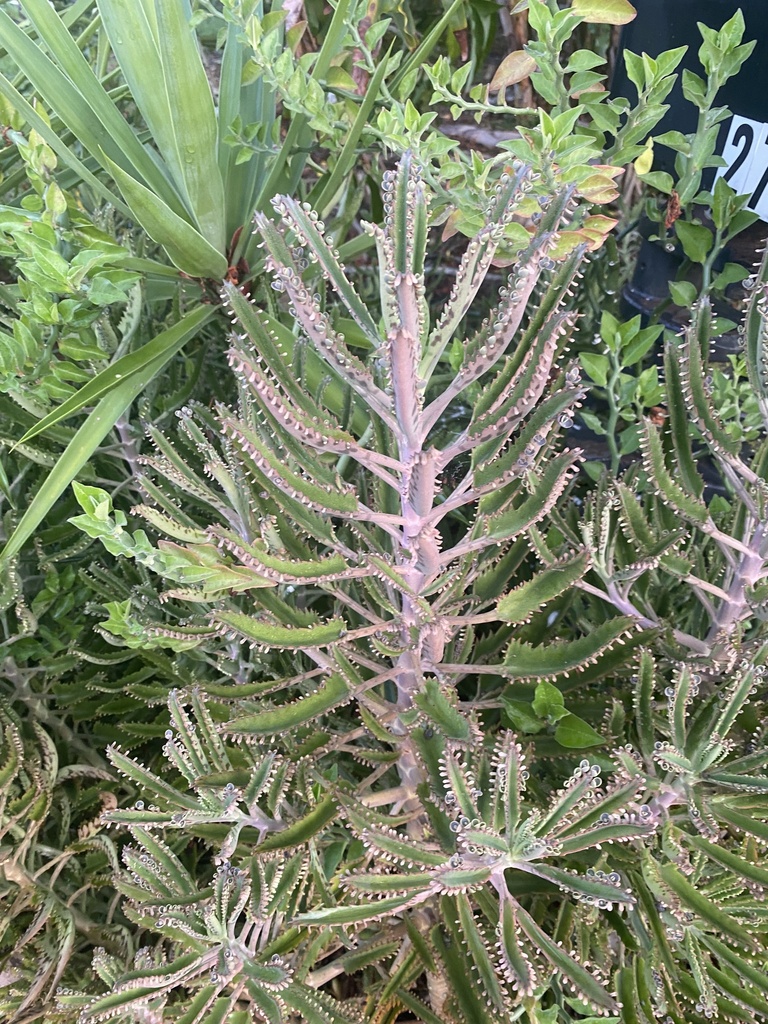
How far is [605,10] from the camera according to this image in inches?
21.8

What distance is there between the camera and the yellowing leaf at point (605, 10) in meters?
0.55

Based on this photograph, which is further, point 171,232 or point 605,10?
point 171,232

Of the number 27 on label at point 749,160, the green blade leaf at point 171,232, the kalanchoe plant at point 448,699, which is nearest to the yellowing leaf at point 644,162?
the number 27 on label at point 749,160

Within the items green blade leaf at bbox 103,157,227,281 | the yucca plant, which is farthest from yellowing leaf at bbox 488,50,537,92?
green blade leaf at bbox 103,157,227,281

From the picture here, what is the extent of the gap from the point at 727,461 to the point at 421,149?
1.11 feet

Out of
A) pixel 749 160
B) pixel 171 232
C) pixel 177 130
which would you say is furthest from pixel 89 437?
pixel 749 160

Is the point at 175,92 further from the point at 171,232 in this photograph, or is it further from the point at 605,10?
the point at 605,10

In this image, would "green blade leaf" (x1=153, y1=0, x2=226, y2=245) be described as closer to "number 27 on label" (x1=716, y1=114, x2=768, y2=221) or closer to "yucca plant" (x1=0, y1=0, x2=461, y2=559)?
"yucca plant" (x1=0, y1=0, x2=461, y2=559)

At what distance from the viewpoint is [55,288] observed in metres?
0.55

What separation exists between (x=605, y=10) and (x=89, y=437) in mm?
549

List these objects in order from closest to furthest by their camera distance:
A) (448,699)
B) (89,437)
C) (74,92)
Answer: (448,699) < (89,437) < (74,92)

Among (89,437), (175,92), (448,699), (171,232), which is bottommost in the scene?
(448,699)

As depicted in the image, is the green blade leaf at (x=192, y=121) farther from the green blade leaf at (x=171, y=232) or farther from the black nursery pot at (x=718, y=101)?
the black nursery pot at (x=718, y=101)

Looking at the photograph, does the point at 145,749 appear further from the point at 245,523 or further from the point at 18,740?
the point at 245,523
